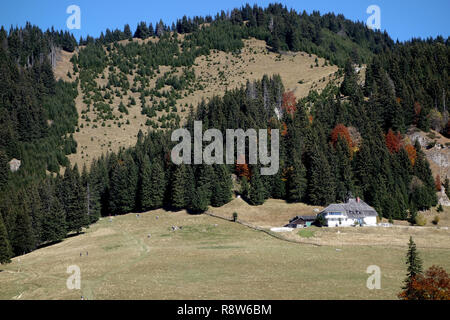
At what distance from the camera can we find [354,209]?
92625mm

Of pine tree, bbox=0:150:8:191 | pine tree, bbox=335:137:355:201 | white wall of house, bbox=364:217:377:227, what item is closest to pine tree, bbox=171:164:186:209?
pine tree, bbox=335:137:355:201

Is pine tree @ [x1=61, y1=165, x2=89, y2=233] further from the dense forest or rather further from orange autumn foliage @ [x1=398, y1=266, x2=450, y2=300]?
orange autumn foliage @ [x1=398, y1=266, x2=450, y2=300]

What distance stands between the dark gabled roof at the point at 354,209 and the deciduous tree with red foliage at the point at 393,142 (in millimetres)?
30205

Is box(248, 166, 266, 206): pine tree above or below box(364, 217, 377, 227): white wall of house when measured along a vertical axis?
above

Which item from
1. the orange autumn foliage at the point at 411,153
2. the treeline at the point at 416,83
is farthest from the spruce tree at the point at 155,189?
the treeline at the point at 416,83

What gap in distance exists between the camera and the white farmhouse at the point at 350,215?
8881 cm

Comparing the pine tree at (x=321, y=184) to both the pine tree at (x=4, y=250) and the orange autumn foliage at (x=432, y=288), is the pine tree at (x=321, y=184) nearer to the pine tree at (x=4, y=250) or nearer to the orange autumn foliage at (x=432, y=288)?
the pine tree at (x=4, y=250)

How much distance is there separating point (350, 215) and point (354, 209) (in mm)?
2959

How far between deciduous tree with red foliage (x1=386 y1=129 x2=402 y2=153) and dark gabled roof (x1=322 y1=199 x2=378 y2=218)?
30.2m

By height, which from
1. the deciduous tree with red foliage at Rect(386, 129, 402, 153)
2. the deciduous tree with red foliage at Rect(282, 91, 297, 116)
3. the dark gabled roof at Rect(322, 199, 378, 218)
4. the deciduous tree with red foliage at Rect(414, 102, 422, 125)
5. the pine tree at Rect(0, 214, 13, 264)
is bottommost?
the pine tree at Rect(0, 214, 13, 264)

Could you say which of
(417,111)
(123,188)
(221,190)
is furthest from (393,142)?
(123,188)

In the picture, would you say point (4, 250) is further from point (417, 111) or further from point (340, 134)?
point (417, 111)

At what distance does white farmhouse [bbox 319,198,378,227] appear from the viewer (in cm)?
8881
